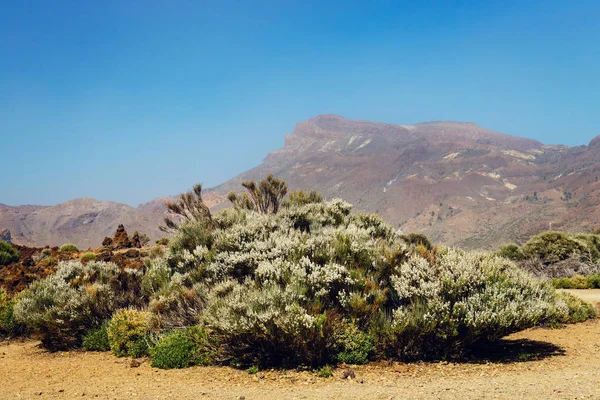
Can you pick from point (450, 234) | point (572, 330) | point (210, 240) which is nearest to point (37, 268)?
point (210, 240)

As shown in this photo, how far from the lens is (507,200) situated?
13850cm

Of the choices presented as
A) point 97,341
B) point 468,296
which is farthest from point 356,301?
point 97,341

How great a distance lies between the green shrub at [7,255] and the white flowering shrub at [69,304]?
14.3 m

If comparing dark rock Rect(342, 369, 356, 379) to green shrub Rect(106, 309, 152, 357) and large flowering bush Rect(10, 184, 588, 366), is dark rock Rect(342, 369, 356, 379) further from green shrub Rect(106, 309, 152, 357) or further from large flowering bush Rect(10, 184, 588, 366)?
green shrub Rect(106, 309, 152, 357)

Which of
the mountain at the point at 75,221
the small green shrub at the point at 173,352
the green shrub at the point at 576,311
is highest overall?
the mountain at the point at 75,221

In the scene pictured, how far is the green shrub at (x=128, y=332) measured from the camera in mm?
9254

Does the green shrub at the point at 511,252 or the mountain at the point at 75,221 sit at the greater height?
the mountain at the point at 75,221

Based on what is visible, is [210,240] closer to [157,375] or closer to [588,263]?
[157,375]

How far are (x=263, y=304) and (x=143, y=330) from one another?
3311mm

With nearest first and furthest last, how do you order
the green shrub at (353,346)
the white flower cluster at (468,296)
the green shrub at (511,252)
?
the white flower cluster at (468,296) → the green shrub at (353,346) → the green shrub at (511,252)

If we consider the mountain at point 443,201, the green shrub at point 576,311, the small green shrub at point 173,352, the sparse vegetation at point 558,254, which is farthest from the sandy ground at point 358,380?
the mountain at point 443,201

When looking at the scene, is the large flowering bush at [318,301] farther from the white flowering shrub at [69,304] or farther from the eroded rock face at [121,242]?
the eroded rock face at [121,242]

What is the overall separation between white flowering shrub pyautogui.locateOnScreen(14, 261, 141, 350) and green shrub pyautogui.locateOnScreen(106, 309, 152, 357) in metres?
1.16

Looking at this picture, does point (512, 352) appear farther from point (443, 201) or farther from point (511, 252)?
point (443, 201)
